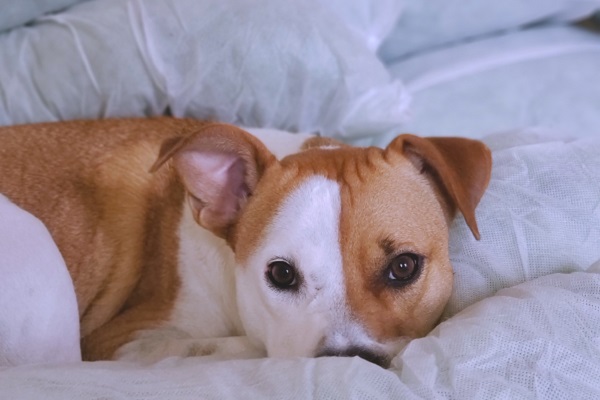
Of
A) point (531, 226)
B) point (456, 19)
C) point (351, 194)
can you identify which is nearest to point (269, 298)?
point (351, 194)

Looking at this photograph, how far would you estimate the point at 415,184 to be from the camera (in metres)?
1.69

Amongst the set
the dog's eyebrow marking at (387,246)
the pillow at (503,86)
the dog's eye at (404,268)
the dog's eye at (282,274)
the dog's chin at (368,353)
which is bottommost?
the pillow at (503,86)

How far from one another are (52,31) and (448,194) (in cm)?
148

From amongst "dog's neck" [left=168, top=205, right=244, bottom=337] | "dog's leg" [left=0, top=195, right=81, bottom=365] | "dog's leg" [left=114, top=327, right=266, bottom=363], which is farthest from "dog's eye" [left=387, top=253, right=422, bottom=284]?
"dog's leg" [left=0, top=195, right=81, bottom=365]

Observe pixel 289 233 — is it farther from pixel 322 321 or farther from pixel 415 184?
pixel 415 184

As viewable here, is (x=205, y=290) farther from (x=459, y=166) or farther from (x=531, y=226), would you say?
(x=531, y=226)

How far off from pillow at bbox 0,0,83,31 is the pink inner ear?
1.01 m

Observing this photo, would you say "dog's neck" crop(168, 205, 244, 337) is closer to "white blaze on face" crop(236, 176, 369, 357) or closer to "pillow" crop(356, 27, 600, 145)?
"white blaze on face" crop(236, 176, 369, 357)

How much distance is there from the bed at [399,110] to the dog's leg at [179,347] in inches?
7.7

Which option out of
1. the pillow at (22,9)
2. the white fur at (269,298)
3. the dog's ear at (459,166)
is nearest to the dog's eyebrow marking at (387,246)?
the white fur at (269,298)

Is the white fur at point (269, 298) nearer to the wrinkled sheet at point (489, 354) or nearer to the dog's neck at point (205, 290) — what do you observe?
the dog's neck at point (205, 290)

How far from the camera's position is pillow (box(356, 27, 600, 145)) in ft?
9.43

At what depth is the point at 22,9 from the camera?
7.45ft

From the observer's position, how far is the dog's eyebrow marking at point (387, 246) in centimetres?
152
